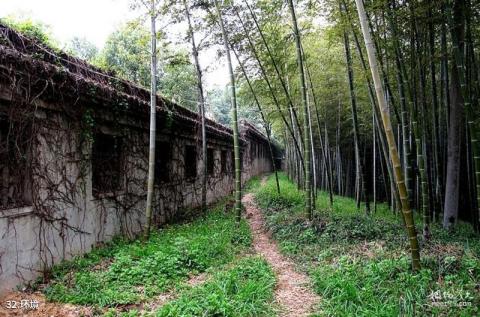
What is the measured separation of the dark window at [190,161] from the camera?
9070mm

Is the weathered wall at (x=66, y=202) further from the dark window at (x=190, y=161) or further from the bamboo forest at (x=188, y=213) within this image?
the dark window at (x=190, y=161)

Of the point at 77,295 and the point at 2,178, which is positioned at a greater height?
the point at 2,178

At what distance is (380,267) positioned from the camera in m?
3.62

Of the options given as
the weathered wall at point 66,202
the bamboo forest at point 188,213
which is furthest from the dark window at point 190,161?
the weathered wall at point 66,202

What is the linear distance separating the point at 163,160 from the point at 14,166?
397cm

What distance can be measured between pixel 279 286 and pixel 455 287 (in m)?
1.64

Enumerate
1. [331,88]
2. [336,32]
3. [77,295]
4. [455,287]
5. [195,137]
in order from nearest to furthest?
[455,287] < [77,295] < [336,32] < [195,137] < [331,88]

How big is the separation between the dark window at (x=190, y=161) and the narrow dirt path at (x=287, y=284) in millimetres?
3486

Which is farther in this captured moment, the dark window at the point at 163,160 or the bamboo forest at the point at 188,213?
the dark window at the point at 163,160

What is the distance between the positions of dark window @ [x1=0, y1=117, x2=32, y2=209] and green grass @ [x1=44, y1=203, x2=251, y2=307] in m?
0.92

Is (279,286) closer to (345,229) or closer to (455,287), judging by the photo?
(455,287)

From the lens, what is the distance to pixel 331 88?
10.6 meters

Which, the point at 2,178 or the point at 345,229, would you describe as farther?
the point at 345,229

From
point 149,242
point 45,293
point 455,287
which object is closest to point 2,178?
point 45,293
